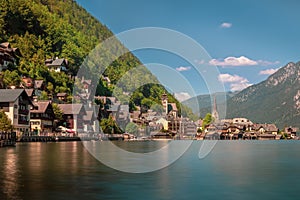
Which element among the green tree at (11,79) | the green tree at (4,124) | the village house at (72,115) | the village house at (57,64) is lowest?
the green tree at (4,124)

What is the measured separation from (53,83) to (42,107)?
898 inches

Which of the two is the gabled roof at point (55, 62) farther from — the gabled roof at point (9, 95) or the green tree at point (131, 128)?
the gabled roof at point (9, 95)

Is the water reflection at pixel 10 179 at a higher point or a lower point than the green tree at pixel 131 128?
lower

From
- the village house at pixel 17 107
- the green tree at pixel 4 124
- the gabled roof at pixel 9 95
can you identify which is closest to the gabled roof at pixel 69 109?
the village house at pixel 17 107

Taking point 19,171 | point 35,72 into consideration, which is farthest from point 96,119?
point 19,171

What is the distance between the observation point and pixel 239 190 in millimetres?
24875

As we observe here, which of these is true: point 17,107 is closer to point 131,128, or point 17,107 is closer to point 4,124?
point 4,124

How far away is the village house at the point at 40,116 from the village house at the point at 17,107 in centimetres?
671

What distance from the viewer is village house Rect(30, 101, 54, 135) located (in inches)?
4161

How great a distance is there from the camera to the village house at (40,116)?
105688mm

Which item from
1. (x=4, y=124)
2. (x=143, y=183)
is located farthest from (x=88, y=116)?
(x=143, y=183)

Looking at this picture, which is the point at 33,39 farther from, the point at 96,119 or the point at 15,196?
the point at 15,196

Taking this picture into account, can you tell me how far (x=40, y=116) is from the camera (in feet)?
348

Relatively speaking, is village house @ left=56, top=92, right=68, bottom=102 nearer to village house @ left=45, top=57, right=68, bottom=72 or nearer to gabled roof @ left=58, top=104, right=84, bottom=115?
gabled roof @ left=58, top=104, right=84, bottom=115
